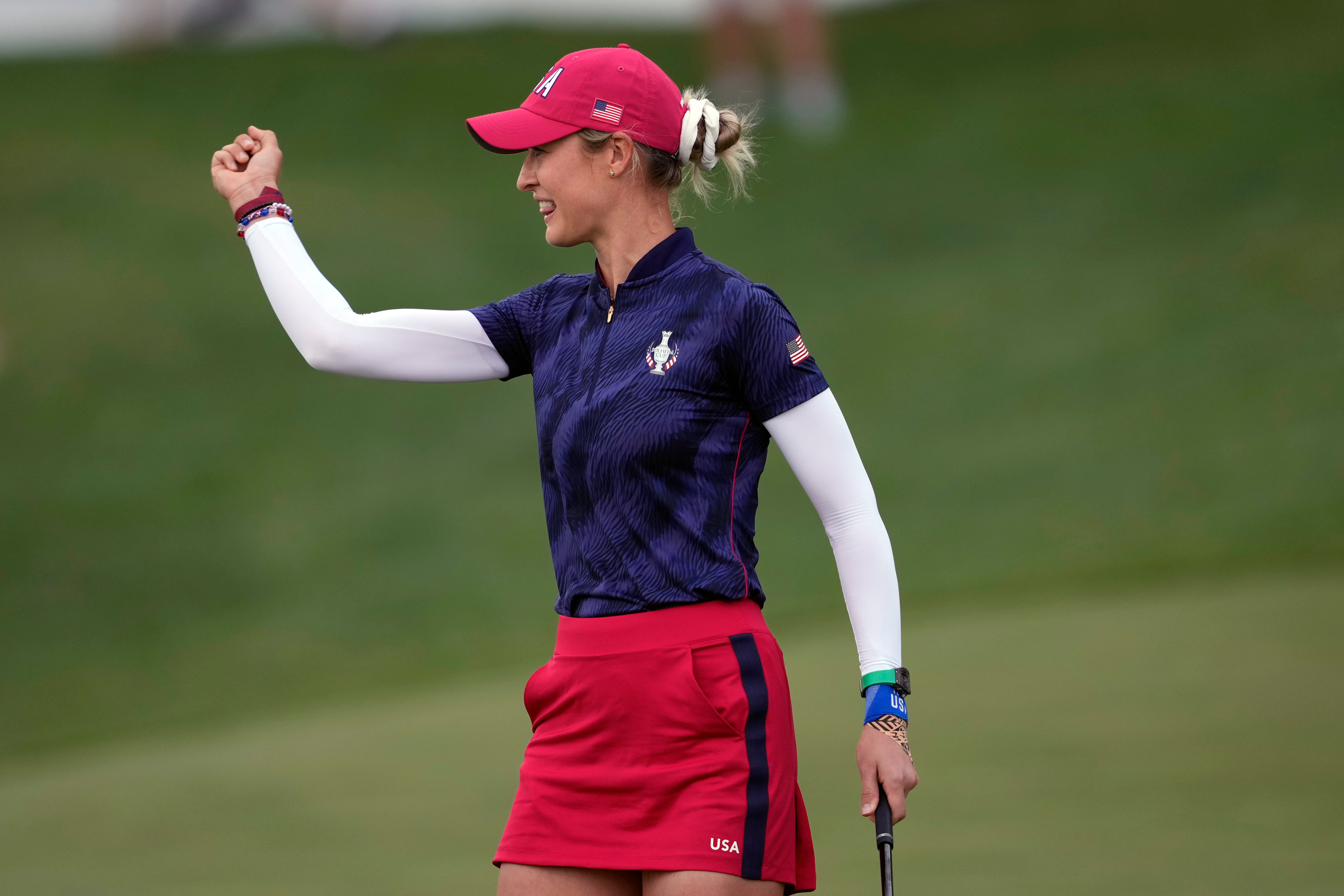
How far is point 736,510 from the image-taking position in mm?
2182

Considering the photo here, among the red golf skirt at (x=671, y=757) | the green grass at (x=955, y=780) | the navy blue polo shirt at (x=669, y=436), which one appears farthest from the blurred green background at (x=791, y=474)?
the navy blue polo shirt at (x=669, y=436)

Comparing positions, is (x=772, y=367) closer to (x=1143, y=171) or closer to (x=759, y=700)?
(x=759, y=700)

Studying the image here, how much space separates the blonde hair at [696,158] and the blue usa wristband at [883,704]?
71cm

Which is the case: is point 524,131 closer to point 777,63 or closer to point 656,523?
point 656,523

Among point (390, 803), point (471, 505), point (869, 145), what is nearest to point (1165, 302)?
point (869, 145)

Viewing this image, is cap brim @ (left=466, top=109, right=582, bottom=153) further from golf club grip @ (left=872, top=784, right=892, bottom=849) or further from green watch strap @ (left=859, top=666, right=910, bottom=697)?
golf club grip @ (left=872, top=784, right=892, bottom=849)

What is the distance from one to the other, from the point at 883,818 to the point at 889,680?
19cm

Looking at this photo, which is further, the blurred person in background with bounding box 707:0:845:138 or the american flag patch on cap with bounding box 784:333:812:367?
the blurred person in background with bounding box 707:0:845:138

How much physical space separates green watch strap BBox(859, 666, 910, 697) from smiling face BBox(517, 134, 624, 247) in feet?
2.37

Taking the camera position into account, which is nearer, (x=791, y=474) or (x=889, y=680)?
(x=889, y=680)

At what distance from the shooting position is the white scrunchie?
229cm

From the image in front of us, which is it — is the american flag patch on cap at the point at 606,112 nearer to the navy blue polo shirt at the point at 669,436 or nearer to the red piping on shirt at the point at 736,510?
the navy blue polo shirt at the point at 669,436

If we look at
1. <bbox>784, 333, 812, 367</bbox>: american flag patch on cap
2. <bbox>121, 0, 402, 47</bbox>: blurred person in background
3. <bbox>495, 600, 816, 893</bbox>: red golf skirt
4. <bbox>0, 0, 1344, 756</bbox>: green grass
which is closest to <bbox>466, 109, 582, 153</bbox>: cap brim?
<bbox>784, 333, 812, 367</bbox>: american flag patch on cap

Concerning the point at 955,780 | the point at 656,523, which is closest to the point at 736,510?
the point at 656,523
